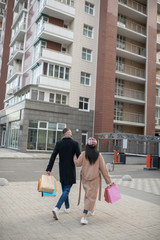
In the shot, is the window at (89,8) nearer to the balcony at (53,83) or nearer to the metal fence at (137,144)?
the balcony at (53,83)

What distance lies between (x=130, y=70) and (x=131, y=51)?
2.64 meters

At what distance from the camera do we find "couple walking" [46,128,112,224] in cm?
459

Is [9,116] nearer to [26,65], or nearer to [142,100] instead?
[26,65]

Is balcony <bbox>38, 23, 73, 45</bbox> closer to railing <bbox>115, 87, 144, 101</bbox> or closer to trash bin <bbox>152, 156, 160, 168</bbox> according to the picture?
railing <bbox>115, 87, 144, 101</bbox>

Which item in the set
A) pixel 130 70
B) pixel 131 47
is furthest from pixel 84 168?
pixel 131 47

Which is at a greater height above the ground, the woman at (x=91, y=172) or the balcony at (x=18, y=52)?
the balcony at (x=18, y=52)

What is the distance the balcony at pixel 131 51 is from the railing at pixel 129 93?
437 cm

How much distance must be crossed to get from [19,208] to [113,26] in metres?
28.3

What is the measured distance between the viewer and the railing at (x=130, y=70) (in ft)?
103

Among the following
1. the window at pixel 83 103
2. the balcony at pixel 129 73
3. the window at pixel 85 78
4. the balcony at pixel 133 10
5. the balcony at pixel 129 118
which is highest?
the balcony at pixel 133 10

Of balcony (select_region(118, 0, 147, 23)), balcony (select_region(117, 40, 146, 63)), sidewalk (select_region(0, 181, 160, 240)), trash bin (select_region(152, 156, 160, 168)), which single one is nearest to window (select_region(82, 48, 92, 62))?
balcony (select_region(117, 40, 146, 63))

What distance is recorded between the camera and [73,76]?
1117 inches

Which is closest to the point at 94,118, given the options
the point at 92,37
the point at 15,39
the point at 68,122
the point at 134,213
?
the point at 68,122

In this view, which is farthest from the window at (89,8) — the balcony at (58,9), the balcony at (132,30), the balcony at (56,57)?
the balcony at (56,57)
